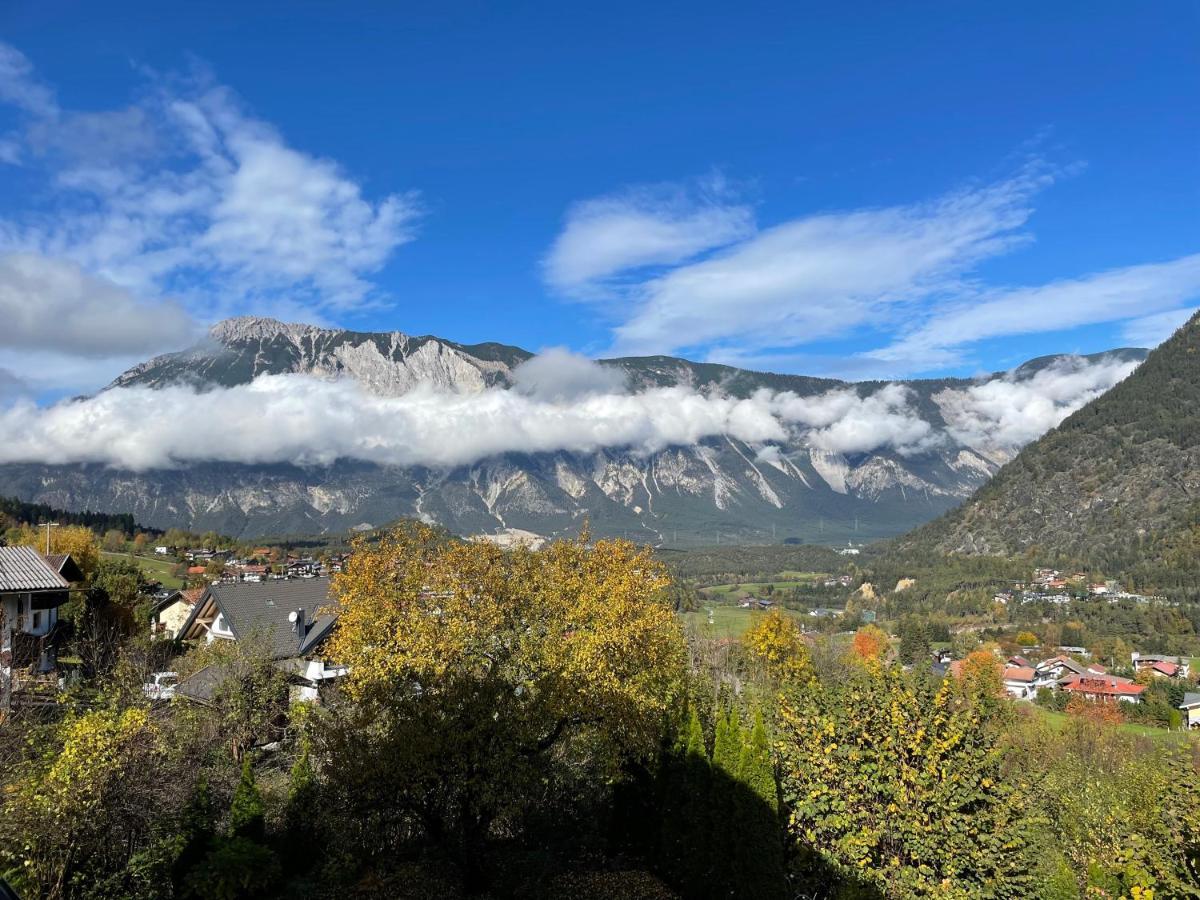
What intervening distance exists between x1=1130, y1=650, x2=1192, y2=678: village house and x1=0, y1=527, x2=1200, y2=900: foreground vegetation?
12048 cm

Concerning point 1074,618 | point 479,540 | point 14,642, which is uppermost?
point 479,540

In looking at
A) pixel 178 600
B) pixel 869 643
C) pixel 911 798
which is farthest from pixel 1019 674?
pixel 178 600

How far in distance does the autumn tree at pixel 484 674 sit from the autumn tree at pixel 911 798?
19.7ft

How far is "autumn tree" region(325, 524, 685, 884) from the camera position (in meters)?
17.3

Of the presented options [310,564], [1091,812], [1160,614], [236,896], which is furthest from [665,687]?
[1160,614]

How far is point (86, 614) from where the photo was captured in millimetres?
49062

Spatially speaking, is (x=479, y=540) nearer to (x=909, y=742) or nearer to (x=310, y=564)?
(x=909, y=742)

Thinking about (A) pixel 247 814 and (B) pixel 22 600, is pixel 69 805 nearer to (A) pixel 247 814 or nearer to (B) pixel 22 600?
(A) pixel 247 814

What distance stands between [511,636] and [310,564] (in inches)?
5417

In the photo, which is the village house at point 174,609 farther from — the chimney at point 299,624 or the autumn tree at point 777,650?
the autumn tree at point 777,650

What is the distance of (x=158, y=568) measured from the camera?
5025 inches

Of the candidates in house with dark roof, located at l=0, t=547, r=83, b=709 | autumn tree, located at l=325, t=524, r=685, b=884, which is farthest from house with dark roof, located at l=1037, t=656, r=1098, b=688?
house with dark roof, located at l=0, t=547, r=83, b=709

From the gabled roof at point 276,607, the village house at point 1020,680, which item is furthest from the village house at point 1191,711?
the gabled roof at point 276,607

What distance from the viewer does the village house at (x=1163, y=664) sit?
388 ft
